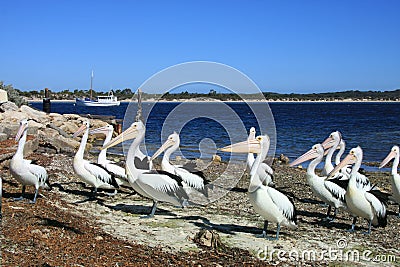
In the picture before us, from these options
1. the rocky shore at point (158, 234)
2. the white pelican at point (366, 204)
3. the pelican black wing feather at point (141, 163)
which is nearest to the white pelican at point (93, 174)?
the rocky shore at point (158, 234)

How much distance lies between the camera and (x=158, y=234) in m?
5.68

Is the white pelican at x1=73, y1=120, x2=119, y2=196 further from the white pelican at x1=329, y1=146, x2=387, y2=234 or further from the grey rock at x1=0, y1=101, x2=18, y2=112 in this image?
the grey rock at x1=0, y1=101, x2=18, y2=112

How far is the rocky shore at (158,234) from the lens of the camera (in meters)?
4.52

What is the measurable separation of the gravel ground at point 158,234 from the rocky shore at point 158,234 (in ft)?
0.03

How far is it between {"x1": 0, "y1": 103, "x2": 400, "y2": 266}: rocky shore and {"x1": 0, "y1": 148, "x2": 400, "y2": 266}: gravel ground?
0.03ft

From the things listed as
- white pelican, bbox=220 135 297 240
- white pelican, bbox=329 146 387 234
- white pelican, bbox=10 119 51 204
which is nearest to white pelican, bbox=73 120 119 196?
white pelican, bbox=10 119 51 204

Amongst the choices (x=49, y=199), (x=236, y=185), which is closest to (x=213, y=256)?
(x=49, y=199)

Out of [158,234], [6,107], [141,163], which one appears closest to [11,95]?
[6,107]

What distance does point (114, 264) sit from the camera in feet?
14.1

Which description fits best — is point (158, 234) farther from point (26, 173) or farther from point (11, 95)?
point (11, 95)

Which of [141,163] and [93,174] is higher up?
[141,163]

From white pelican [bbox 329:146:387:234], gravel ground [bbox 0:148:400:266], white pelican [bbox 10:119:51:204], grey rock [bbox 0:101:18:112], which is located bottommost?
gravel ground [bbox 0:148:400:266]

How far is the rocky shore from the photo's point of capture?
4.52m

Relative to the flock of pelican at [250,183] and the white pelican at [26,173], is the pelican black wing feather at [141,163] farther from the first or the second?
the white pelican at [26,173]
